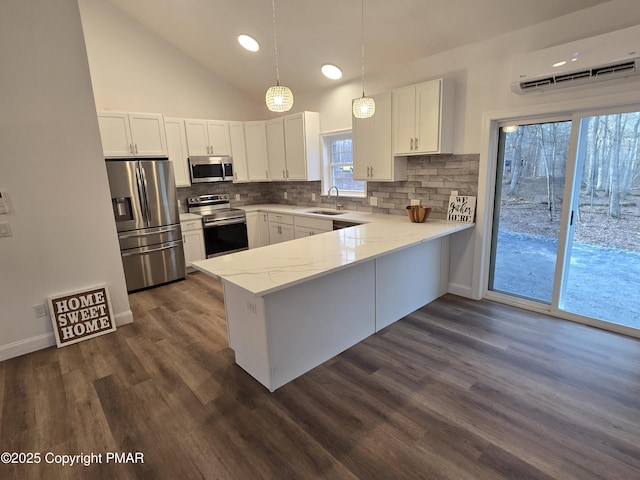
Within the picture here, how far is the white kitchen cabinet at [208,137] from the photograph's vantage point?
16.8ft

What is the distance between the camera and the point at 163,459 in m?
1.78

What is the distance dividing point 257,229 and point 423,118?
331 centimetres

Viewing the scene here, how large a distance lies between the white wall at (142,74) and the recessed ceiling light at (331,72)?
206 cm

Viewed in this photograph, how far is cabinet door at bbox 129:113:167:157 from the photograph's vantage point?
4406 millimetres

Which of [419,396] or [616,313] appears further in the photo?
[616,313]

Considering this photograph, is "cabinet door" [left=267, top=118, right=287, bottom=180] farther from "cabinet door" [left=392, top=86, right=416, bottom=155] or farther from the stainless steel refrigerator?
"cabinet door" [left=392, top=86, right=416, bottom=155]

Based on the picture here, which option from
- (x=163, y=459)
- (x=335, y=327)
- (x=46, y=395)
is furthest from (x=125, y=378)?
(x=335, y=327)

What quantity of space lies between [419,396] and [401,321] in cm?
109

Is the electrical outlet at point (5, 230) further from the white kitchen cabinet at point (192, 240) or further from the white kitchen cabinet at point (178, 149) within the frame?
the white kitchen cabinet at point (178, 149)

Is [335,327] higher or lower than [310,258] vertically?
lower

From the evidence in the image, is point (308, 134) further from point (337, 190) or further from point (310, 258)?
point (310, 258)

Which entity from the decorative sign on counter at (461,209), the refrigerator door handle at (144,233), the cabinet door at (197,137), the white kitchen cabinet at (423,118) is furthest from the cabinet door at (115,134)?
the decorative sign on counter at (461,209)

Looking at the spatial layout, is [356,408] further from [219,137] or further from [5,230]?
[219,137]

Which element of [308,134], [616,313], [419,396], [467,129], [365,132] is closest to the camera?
[419,396]
